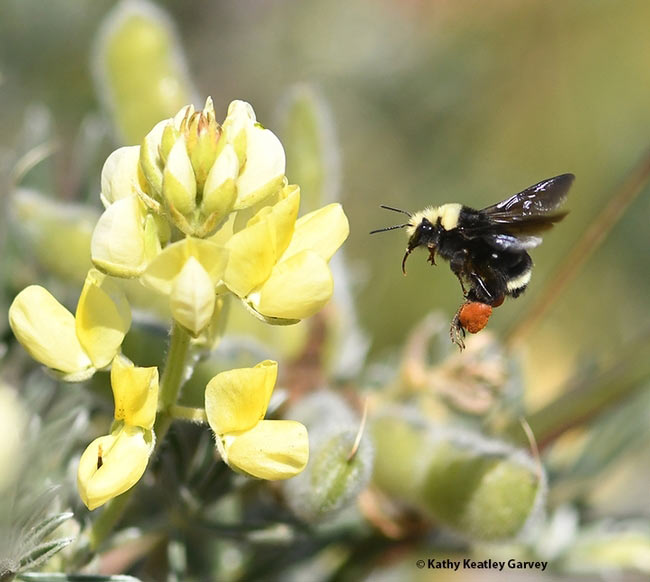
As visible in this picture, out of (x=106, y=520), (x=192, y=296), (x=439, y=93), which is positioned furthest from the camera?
(x=439, y=93)

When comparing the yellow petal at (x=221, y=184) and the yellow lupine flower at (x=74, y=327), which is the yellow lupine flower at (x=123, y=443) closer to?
the yellow lupine flower at (x=74, y=327)

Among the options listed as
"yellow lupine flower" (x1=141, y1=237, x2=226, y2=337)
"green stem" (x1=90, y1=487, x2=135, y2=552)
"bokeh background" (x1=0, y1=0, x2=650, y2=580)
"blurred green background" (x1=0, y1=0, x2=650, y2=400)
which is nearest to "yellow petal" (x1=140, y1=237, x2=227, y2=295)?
"yellow lupine flower" (x1=141, y1=237, x2=226, y2=337)

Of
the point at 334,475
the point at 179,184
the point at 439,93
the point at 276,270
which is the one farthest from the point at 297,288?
the point at 439,93

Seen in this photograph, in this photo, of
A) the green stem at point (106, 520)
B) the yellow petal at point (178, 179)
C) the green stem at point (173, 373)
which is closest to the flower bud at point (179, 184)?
the yellow petal at point (178, 179)

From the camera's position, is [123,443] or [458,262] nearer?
[123,443]

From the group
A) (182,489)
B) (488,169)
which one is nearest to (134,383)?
(182,489)

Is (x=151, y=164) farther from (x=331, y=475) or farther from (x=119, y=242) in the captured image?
(x=331, y=475)

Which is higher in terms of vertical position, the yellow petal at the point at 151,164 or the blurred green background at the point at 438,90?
the yellow petal at the point at 151,164
